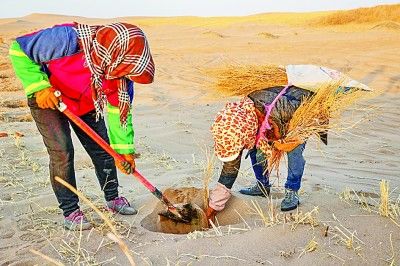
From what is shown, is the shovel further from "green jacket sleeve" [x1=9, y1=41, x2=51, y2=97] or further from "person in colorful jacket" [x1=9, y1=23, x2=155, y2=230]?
"green jacket sleeve" [x1=9, y1=41, x2=51, y2=97]

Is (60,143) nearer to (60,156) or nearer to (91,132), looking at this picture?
(60,156)

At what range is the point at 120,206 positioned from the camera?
3510mm

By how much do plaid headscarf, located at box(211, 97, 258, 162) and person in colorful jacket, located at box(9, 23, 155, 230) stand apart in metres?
0.51

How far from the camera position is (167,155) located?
5199 millimetres

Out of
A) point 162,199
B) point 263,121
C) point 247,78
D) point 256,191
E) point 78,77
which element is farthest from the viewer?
point 256,191

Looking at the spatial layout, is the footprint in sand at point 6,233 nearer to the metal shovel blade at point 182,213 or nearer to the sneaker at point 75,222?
the sneaker at point 75,222

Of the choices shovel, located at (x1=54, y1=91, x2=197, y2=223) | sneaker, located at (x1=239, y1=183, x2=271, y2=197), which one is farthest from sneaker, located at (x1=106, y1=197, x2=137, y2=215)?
sneaker, located at (x1=239, y1=183, x2=271, y2=197)

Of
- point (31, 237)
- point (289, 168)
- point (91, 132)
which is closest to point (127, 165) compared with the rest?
point (91, 132)

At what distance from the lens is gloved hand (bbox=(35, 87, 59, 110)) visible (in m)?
2.90

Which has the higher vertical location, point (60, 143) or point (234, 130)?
point (234, 130)

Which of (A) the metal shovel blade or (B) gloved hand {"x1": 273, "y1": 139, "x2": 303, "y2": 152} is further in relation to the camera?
(A) the metal shovel blade

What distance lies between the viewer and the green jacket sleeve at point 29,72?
2.90 meters

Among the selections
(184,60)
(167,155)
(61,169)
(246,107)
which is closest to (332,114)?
(246,107)

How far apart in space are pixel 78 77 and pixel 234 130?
97 cm
